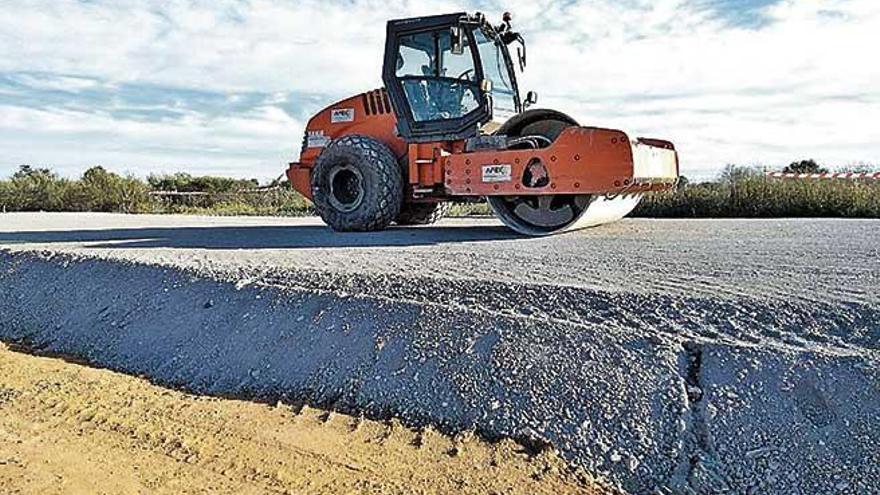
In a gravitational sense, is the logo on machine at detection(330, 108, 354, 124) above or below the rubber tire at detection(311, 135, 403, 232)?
above

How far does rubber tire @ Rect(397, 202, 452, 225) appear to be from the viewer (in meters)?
10.3

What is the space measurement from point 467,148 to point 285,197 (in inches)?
566

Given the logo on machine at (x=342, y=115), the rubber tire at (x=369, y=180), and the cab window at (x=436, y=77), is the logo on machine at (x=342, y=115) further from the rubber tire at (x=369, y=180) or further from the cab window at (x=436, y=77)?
the cab window at (x=436, y=77)

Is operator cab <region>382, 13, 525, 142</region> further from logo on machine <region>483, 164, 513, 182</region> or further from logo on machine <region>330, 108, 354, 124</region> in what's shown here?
logo on machine <region>330, 108, 354, 124</region>

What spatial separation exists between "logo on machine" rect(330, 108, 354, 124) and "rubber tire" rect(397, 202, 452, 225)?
1.37 metres

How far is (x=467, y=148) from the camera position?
8.37m

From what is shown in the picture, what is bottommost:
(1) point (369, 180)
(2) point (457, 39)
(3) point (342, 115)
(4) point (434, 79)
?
(1) point (369, 180)

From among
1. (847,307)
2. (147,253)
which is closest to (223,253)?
Result: (147,253)

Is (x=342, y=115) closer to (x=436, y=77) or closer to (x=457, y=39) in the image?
(x=436, y=77)

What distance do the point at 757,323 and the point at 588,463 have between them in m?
1.29

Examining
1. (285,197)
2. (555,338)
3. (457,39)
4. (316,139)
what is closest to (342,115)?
(316,139)

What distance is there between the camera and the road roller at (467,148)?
7.40 meters

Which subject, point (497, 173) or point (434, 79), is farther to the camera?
point (434, 79)

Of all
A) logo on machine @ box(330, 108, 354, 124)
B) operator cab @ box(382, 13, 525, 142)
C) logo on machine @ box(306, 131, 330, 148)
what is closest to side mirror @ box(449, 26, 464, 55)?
operator cab @ box(382, 13, 525, 142)
